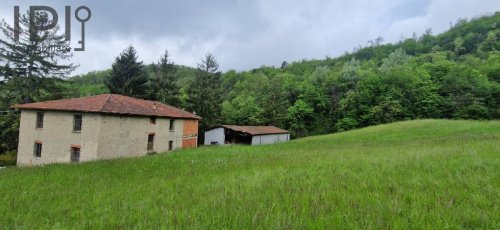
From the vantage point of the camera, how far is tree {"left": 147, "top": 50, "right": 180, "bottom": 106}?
52281 mm

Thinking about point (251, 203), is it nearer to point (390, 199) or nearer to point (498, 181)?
point (390, 199)

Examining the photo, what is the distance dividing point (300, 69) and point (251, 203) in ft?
427

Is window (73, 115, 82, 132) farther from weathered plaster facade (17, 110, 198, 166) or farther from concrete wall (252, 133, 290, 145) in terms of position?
concrete wall (252, 133, 290, 145)

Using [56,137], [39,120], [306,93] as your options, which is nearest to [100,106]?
[56,137]

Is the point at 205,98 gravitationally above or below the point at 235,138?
above

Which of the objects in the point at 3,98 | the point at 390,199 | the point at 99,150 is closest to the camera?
the point at 390,199

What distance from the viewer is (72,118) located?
26125 millimetres

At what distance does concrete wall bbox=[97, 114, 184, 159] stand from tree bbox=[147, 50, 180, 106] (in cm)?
1976

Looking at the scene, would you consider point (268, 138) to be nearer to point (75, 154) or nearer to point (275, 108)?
point (275, 108)

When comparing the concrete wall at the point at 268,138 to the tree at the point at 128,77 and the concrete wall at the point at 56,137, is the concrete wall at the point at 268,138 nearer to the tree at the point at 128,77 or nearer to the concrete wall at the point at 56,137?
the tree at the point at 128,77

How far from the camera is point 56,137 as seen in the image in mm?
26578

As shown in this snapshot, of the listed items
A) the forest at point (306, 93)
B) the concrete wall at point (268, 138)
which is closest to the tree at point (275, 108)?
the forest at point (306, 93)

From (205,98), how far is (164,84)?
26.6 ft

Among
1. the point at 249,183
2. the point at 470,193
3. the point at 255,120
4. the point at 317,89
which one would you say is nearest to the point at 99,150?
the point at 249,183
